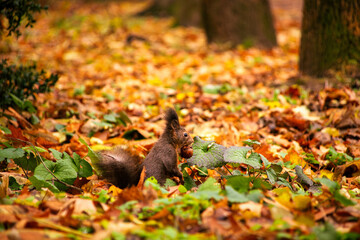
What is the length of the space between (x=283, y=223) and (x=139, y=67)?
237 inches

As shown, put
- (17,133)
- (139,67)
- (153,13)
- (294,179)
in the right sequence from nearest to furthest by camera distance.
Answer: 1. (294,179)
2. (17,133)
3. (139,67)
4. (153,13)

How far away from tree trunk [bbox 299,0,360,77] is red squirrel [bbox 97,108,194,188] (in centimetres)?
315

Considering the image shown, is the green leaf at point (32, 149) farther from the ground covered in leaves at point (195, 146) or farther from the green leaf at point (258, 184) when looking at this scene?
the green leaf at point (258, 184)

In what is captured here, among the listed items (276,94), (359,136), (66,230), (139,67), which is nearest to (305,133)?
(359,136)

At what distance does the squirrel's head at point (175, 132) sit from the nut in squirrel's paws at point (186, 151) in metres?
0.03

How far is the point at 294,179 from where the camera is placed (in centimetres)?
294

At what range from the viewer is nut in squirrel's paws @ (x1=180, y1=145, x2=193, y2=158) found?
9.85 feet

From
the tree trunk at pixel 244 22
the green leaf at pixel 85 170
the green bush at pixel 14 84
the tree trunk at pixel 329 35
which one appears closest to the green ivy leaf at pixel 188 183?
the green leaf at pixel 85 170

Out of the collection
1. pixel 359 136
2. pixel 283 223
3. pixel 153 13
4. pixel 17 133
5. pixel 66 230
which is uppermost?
pixel 153 13

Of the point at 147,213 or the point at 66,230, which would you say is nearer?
the point at 66,230

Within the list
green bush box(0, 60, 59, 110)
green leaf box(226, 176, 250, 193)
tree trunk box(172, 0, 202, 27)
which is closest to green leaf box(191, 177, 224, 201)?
green leaf box(226, 176, 250, 193)

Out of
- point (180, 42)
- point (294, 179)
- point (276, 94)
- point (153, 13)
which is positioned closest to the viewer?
point (294, 179)

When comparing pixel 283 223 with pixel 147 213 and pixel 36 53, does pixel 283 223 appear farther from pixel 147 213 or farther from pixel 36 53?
pixel 36 53

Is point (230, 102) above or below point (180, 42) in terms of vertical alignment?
below
